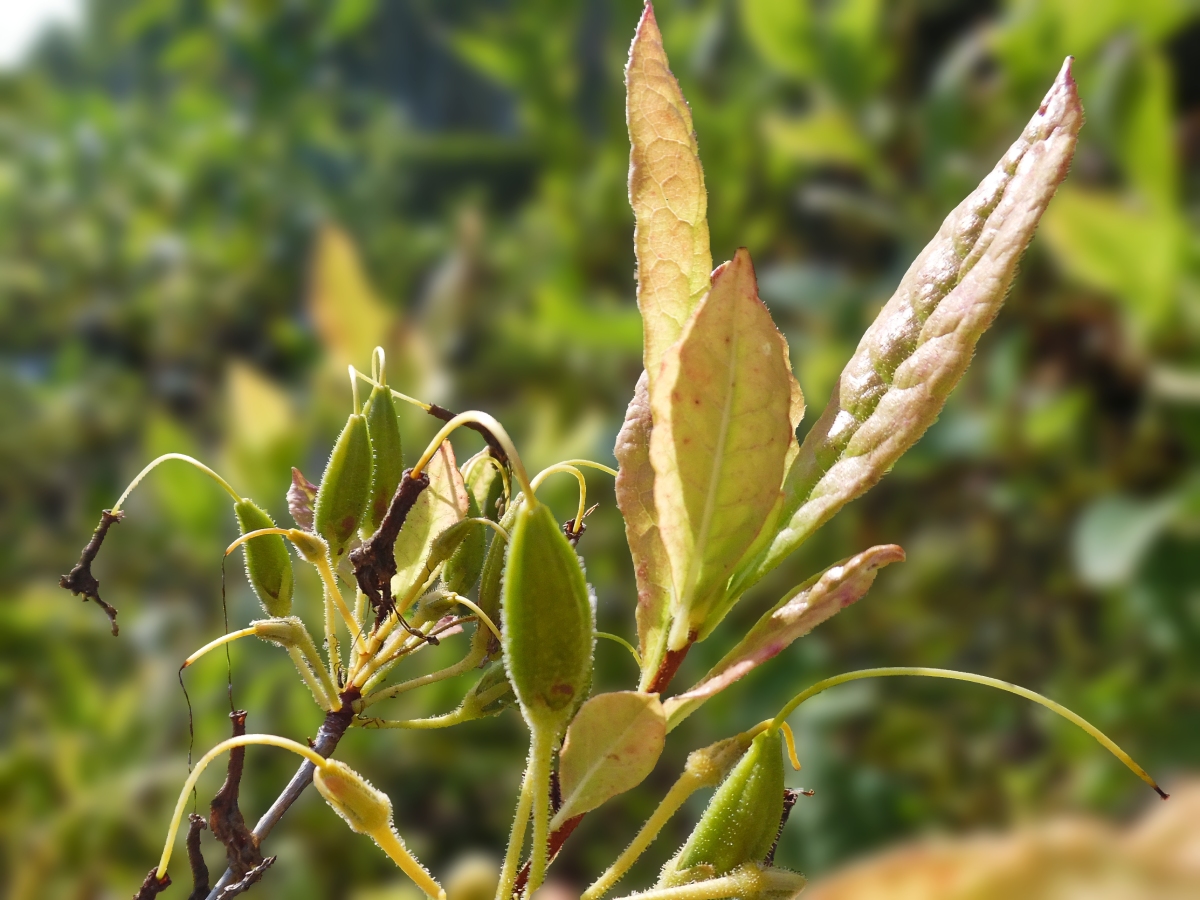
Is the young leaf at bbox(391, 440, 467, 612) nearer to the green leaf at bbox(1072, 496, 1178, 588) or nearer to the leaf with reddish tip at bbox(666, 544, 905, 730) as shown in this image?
the leaf with reddish tip at bbox(666, 544, 905, 730)

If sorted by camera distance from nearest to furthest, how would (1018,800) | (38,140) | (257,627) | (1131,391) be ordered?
(257,627) → (1018,800) → (1131,391) → (38,140)

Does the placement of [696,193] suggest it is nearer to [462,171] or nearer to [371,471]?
[371,471]

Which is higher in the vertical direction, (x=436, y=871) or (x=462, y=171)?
(x=462, y=171)

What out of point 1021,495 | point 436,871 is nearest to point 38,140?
point 436,871

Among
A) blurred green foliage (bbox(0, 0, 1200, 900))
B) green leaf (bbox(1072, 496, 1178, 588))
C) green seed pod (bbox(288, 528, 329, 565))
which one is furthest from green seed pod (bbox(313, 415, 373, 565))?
green leaf (bbox(1072, 496, 1178, 588))

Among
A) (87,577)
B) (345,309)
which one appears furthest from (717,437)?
(345,309)

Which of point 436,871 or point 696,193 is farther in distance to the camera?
point 436,871

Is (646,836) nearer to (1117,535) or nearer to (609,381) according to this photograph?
(1117,535)
